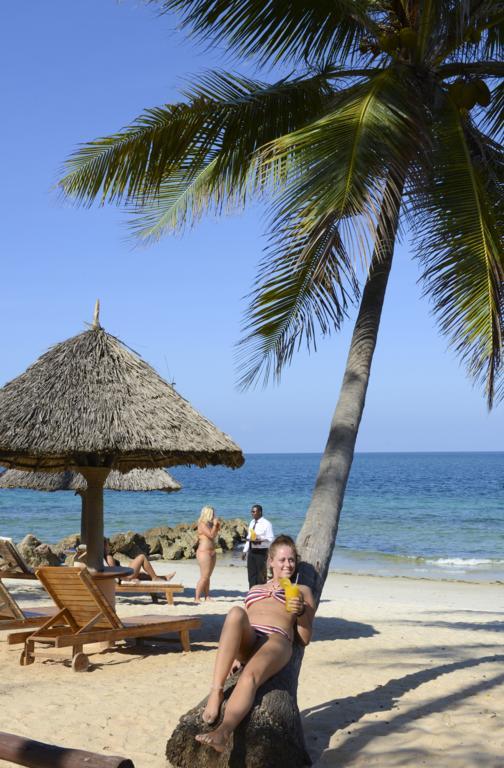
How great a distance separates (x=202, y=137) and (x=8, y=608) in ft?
15.3

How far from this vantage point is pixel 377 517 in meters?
42.1

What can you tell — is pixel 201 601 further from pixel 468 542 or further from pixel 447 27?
pixel 468 542

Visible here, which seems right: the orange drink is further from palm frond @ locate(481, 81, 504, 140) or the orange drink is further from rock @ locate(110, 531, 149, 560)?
rock @ locate(110, 531, 149, 560)

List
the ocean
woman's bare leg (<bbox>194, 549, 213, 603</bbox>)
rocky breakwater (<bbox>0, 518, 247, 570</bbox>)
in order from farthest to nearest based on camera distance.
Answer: the ocean → rocky breakwater (<bbox>0, 518, 247, 570</bbox>) → woman's bare leg (<bbox>194, 549, 213, 603</bbox>)

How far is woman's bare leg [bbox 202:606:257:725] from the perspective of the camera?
175 inches

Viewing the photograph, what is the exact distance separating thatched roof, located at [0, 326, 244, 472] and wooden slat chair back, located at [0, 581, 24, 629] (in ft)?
4.26

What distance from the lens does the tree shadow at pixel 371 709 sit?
5109 millimetres

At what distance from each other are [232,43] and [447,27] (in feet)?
6.37

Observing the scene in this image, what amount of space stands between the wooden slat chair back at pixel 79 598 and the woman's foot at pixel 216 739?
3.13 meters

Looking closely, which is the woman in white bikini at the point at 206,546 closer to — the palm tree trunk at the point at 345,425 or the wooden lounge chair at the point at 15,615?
the wooden lounge chair at the point at 15,615

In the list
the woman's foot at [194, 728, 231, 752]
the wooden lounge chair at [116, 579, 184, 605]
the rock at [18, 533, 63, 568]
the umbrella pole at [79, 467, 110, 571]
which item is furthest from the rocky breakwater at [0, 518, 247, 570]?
the woman's foot at [194, 728, 231, 752]

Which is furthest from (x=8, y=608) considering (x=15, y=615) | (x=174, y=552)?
(x=174, y=552)

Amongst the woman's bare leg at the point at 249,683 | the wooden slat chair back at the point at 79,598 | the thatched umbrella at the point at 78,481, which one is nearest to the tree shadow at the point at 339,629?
the wooden slat chair back at the point at 79,598

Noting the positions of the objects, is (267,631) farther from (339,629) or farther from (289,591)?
(339,629)
